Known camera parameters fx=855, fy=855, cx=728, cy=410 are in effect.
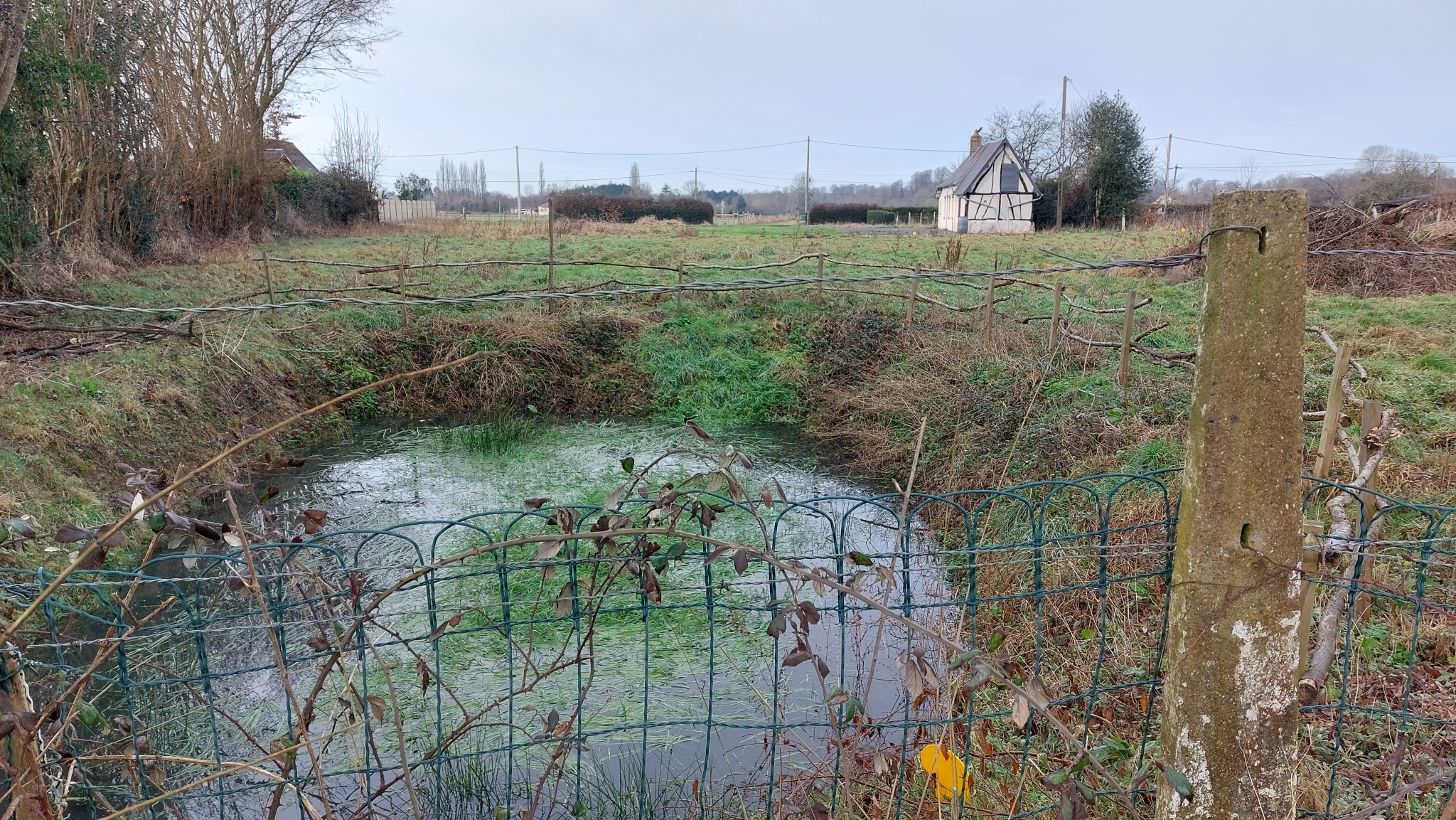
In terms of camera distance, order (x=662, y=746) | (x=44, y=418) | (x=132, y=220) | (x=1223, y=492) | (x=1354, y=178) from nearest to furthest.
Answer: (x=1223, y=492) < (x=662, y=746) < (x=44, y=418) < (x=132, y=220) < (x=1354, y=178)

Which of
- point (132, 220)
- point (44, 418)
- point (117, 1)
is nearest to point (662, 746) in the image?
point (44, 418)

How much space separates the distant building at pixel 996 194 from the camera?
31.4 metres

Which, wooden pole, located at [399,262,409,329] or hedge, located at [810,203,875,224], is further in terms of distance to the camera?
hedge, located at [810,203,875,224]

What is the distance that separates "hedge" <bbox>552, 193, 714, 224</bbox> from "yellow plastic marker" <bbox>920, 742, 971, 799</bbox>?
3086cm

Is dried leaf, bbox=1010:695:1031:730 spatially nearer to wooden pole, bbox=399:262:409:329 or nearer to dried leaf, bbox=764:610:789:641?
dried leaf, bbox=764:610:789:641

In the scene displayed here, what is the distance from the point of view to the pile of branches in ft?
35.3

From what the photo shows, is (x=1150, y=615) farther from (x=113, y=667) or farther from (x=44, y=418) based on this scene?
(x=44, y=418)

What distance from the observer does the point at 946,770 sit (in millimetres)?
2350

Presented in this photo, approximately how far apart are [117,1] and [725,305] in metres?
9.86

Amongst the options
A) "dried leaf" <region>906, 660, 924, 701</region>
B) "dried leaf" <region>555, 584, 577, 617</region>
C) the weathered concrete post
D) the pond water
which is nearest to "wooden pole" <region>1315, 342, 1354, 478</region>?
the pond water

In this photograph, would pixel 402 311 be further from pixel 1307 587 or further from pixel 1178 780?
pixel 1178 780

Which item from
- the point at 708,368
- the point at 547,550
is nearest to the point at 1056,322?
the point at 708,368

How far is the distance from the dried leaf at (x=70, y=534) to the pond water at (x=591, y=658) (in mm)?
510

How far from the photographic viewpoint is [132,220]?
1457 cm
